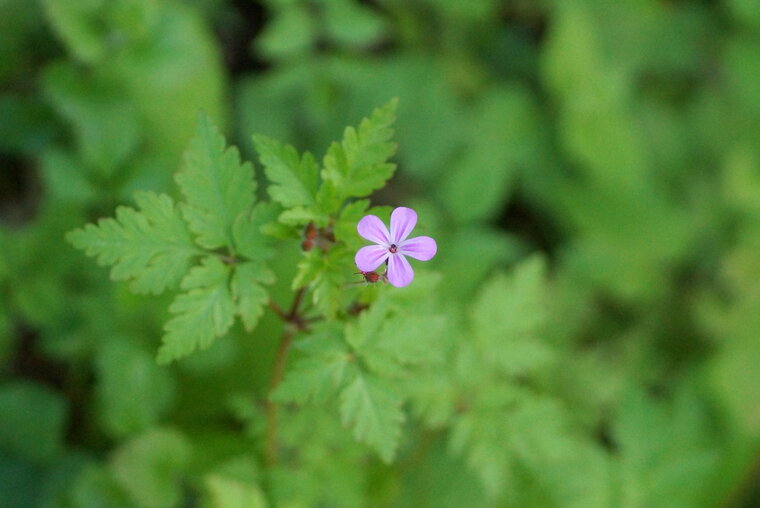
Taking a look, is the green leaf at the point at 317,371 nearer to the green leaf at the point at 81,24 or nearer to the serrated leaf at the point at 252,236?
the serrated leaf at the point at 252,236

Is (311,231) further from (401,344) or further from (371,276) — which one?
(401,344)

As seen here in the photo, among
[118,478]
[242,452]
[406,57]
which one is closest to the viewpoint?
[118,478]

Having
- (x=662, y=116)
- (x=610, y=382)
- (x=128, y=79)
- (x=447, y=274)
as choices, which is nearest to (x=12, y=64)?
(x=128, y=79)

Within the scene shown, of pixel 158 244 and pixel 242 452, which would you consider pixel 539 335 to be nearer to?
Result: pixel 242 452

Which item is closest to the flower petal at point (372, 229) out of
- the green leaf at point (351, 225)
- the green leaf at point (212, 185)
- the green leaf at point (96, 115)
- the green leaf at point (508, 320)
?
the green leaf at point (351, 225)

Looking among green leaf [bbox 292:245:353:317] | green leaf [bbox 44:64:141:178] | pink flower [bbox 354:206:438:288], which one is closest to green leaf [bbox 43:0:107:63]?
green leaf [bbox 44:64:141:178]

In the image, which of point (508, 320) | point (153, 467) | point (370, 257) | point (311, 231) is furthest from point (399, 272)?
point (153, 467)

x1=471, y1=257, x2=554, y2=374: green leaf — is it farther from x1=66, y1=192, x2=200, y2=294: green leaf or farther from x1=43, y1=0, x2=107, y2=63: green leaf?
x1=43, y1=0, x2=107, y2=63: green leaf
